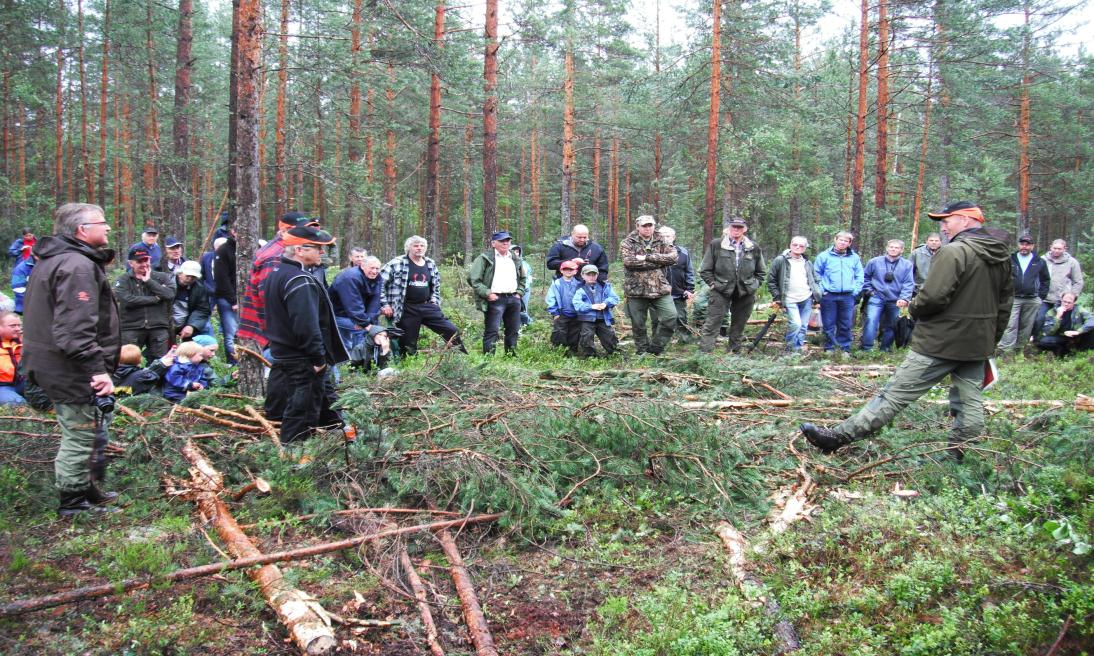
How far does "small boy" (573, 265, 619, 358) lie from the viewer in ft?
33.1

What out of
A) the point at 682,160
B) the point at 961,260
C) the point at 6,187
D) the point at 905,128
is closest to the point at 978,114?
the point at 682,160

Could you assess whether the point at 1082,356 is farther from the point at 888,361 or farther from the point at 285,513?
the point at 285,513

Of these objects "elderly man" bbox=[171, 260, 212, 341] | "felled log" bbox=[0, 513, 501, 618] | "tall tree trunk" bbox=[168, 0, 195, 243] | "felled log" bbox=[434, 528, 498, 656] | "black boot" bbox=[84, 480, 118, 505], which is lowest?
"felled log" bbox=[434, 528, 498, 656]

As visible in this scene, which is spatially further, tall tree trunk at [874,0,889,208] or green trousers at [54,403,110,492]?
tall tree trunk at [874,0,889,208]

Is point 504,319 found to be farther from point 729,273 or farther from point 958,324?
point 958,324

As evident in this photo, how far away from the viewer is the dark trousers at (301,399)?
17.3 feet

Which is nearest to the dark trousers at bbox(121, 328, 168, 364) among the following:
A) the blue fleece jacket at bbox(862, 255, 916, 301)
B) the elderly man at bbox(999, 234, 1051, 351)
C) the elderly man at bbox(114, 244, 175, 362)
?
the elderly man at bbox(114, 244, 175, 362)

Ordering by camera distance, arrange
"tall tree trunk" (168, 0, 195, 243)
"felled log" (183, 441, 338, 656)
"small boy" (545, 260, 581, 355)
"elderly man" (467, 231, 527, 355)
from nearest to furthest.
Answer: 1. "felled log" (183, 441, 338, 656)
2. "elderly man" (467, 231, 527, 355)
3. "small boy" (545, 260, 581, 355)
4. "tall tree trunk" (168, 0, 195, 243)

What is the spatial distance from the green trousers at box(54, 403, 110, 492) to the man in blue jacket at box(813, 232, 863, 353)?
9.61 metres

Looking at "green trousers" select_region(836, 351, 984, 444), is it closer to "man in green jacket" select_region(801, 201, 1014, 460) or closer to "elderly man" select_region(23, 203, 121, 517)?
"man in green jacket" select_region(801, 201, 1014, 460)

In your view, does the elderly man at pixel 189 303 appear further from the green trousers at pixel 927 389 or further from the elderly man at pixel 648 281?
the green trousers at pixel 927 389

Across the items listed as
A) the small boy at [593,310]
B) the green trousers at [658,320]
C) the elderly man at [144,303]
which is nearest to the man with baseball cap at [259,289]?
the elderly man at [144,303]

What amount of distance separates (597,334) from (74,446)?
7.03 m

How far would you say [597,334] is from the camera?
34.1 feet
